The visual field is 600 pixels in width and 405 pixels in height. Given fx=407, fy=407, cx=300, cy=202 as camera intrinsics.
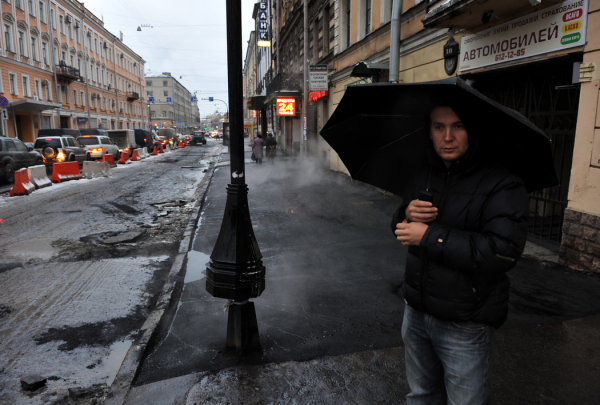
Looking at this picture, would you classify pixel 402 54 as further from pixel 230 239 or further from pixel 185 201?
pixel 230 239

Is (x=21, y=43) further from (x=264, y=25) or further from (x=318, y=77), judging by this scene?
(x=318, y=77)

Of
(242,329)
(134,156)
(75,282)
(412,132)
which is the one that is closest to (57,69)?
(134,156)

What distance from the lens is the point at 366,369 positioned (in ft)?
10.6

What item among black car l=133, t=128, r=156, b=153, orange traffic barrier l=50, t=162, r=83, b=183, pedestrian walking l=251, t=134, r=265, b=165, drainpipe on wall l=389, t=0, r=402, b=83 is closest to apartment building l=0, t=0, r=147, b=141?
black car l=133, t=128, r=156, b=153

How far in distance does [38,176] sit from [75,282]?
35.4 ft

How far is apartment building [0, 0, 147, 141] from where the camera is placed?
1321 inches

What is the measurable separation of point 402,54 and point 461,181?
10.5 meters

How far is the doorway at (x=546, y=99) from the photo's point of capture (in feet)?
19.9

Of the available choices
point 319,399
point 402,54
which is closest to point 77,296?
point 319,399

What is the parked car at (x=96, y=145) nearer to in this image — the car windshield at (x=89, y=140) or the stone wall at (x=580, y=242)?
the car windshield at (x=89, y=140)

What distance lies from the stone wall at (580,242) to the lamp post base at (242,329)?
4426 millimetres

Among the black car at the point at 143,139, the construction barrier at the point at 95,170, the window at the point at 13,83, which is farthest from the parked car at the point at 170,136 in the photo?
the construction barrier at the point at 95,170

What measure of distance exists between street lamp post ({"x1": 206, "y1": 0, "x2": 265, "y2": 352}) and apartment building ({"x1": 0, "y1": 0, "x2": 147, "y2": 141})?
2686 cm

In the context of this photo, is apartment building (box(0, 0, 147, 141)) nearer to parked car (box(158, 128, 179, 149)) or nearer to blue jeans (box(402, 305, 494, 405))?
parked car (box(158, 128, 179, 149))
